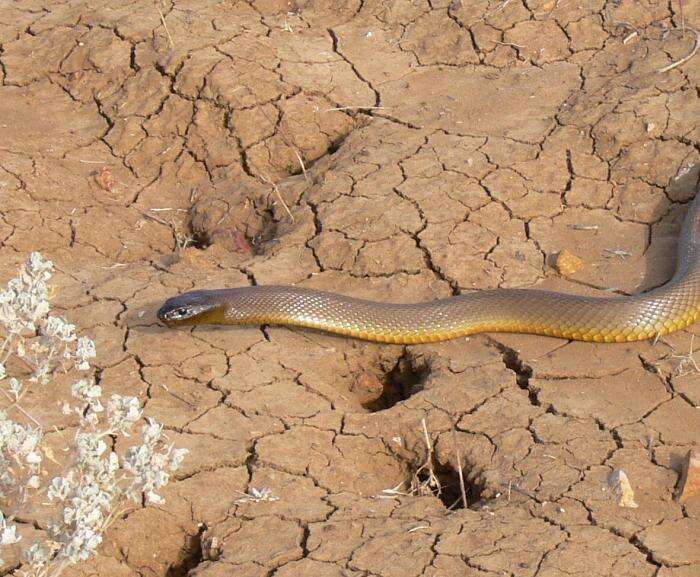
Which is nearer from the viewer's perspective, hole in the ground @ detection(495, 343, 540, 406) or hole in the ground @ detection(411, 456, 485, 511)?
hole in the ground @ detection(411, 456, 485, 511)

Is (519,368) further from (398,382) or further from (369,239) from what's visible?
(369,239)

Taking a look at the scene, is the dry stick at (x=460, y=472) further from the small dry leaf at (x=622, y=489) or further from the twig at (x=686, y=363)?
the twig at (x=686, y=363)

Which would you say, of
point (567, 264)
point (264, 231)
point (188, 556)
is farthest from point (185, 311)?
point (567, 264)

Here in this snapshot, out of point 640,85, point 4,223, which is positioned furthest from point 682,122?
point 4,223

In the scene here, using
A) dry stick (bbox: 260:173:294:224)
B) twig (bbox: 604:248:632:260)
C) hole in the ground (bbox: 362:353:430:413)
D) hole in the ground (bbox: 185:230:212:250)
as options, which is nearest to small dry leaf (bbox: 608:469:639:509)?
hole in the ground (bbox: 362:353:430:413)

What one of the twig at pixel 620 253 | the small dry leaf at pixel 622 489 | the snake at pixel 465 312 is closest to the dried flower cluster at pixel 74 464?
the snake at pixel 465 312

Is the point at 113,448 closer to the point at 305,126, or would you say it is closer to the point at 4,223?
the point at 4,223

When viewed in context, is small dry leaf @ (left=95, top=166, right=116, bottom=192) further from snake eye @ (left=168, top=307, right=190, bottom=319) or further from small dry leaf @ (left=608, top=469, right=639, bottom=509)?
small dry leaf @ (left=608, top=469, right=639, bottom=509)
